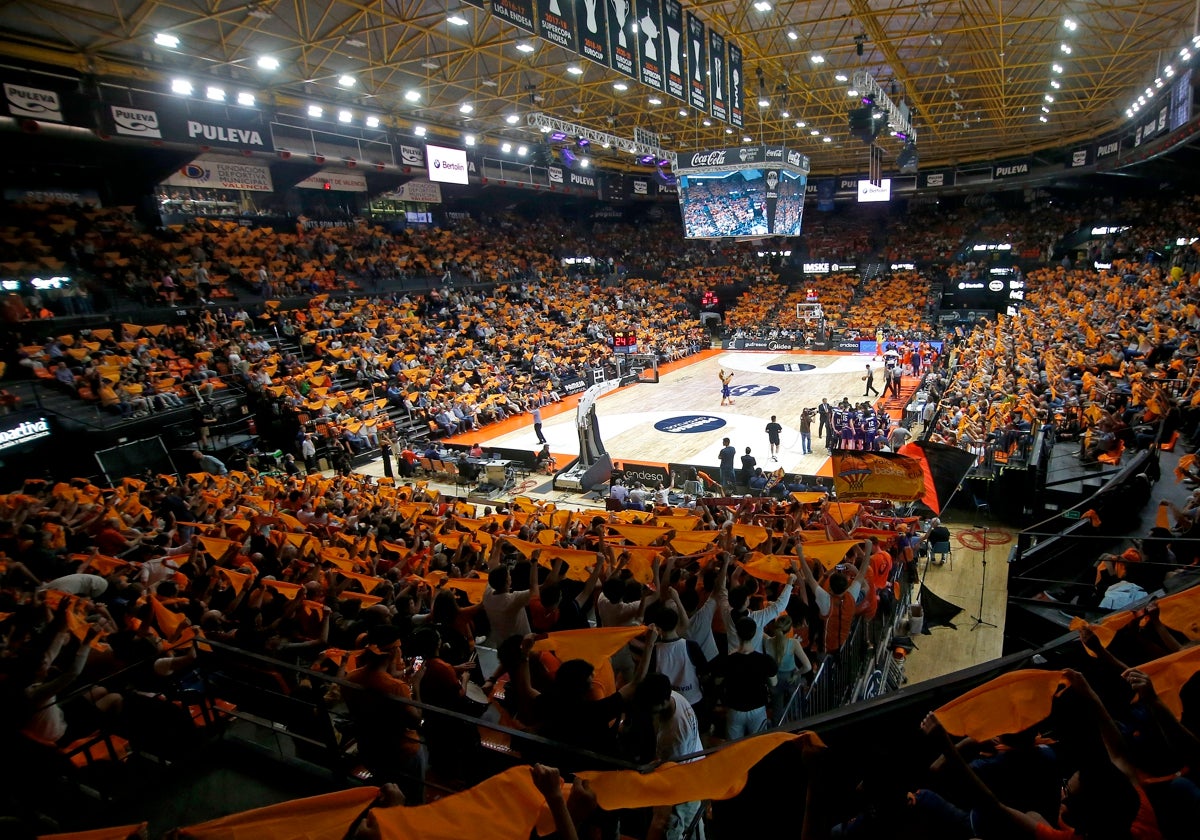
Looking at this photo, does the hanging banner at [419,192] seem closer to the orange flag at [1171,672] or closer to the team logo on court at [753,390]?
the team logo on court at [753,390]

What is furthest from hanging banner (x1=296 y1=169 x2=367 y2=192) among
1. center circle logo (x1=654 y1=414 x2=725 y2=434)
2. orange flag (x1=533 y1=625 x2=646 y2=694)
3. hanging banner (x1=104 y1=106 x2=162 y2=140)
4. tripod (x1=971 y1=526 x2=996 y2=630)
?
orange flag (x1=533 y1=625 x2=646 y2=694)

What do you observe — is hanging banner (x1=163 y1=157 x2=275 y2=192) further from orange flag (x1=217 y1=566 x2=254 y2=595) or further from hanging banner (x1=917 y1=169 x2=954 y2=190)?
hanging banner (x1=917 y1=169 x2=954 y2=190)

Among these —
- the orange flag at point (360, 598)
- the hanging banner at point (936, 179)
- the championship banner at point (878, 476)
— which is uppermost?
the hanging banner at point (936, 179)

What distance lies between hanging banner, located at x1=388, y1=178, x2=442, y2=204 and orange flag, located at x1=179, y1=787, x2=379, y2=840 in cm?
3384

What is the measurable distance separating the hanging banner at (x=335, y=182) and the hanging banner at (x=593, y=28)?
21.6 m

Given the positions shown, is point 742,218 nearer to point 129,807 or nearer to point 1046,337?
point 1046,337

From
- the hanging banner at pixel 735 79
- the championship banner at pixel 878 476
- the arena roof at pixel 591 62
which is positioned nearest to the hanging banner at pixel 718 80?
the hanging banner at pixel 735 79

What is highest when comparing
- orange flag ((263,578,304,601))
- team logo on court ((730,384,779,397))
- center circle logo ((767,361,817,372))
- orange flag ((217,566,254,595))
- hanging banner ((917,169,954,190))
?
hanging banner ((917,169,954,190))

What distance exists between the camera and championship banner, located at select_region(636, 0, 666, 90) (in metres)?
11.1

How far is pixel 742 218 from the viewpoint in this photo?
26594mm

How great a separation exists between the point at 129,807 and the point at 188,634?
1473 mm

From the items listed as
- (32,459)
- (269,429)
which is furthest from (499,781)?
(269,429)

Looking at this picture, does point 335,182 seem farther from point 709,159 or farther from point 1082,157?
point 1082,157

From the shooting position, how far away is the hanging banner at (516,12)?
8.66 meters
